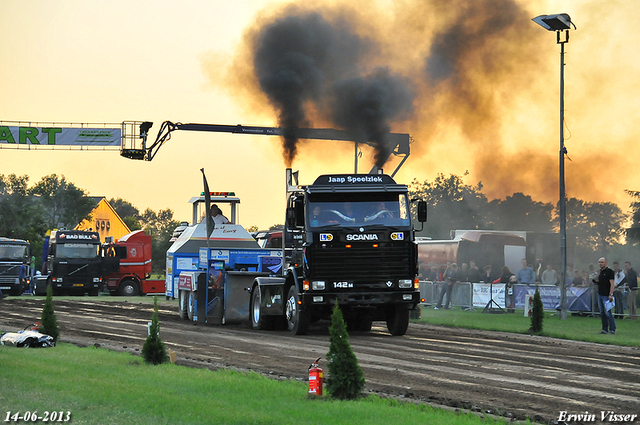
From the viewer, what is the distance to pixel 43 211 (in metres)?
92.2

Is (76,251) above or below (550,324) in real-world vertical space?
above

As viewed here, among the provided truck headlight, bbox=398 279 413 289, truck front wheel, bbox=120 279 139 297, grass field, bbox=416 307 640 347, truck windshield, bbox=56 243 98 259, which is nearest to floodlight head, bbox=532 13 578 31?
grass field, bbox=416 307 640 347

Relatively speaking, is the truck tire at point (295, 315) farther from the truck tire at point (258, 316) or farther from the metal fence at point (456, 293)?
the metal fence at point (456, 293)

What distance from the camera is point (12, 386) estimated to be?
29.9 feet

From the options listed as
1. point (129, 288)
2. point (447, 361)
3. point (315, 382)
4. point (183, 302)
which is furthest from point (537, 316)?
point (129, 288)

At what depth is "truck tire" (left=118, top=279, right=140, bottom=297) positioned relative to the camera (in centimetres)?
4403

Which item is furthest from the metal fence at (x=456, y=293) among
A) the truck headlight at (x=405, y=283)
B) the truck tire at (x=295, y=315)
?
the truck headlight at (x=405, y=283)

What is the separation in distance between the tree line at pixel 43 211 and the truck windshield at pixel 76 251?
384 cm

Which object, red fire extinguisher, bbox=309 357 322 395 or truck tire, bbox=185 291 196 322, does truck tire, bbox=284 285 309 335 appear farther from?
red fire extinguisher, bbox=309 357 322 395

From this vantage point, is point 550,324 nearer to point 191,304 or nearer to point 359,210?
point 359,210

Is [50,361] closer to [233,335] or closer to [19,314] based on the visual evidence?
[233,335]

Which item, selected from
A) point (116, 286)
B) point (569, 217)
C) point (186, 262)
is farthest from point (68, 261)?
point (569, 217)

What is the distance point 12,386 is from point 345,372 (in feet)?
12.6

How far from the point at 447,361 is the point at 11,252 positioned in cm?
3396
